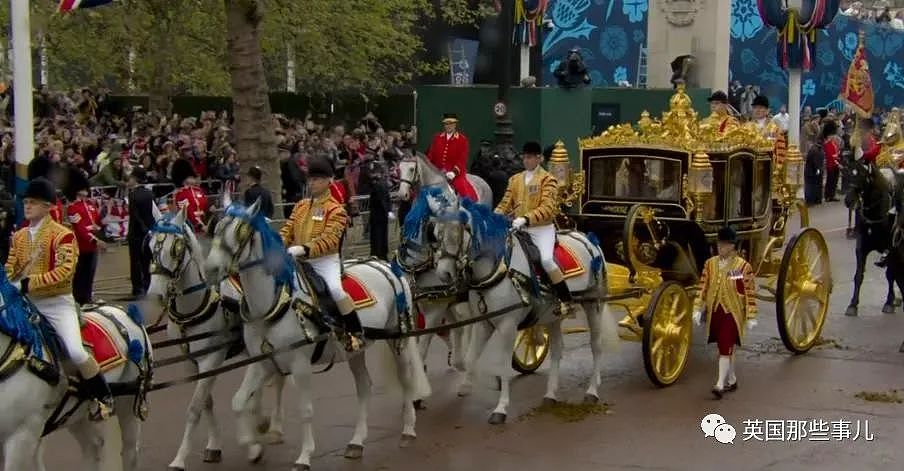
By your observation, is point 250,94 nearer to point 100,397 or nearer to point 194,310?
point 194,310

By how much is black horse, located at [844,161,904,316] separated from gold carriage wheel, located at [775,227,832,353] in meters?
1.65

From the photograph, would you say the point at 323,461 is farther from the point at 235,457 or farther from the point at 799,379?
the point at 799,379

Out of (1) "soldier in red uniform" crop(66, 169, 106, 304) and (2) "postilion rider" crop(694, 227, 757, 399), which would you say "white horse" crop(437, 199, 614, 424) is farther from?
(1) "soldier in red uniform" crop(66, 169, 106, 304)

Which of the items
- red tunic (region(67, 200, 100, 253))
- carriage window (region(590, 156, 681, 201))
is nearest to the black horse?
carriage window (region(590, 156, 681, 201))

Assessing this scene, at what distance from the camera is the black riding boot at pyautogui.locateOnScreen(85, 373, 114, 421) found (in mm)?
7504

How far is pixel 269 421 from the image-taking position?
9.96m

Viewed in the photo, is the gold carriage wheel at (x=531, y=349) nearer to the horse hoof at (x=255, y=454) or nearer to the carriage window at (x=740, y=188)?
the carriage window at (x=740, y=188)

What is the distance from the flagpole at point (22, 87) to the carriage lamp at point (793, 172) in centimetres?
826

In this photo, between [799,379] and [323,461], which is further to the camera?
[799,379]

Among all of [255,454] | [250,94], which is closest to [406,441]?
[255,454]

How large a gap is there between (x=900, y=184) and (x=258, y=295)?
856cm

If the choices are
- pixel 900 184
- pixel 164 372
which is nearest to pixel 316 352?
pixel 164 372

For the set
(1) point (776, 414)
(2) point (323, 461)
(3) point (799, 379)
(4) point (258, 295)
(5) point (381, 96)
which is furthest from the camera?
(5) point (381, 96)

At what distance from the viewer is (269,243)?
28.6 ft
